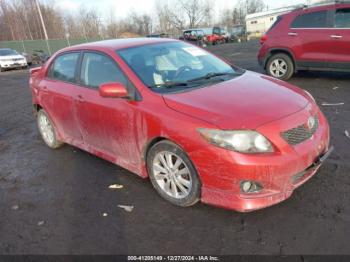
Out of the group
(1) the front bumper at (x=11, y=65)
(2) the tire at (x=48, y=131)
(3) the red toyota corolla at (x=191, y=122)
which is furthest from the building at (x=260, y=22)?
(3) the red toyota corolla at (x=191, y=122)

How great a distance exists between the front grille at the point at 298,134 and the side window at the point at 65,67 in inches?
114

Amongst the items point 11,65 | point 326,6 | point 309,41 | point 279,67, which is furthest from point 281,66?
point 11,65

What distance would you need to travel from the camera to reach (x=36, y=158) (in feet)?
17.1

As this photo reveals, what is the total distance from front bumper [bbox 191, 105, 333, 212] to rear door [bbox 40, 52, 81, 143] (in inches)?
90.0

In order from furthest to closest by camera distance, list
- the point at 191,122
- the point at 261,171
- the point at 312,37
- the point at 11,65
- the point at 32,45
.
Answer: the point at 32,45 → the point at 11,65 → the point at 312,37 → the point at 191,122 → the point at 261,171

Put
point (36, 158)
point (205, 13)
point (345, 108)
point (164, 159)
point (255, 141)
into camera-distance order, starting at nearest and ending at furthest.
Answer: point (255, 141) < point (164, 159) < point (36, 158) < point (345, 108) < point (205, 13)

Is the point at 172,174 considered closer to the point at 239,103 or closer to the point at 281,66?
the point at 239,103

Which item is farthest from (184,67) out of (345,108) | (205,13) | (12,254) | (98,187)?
(205,13)

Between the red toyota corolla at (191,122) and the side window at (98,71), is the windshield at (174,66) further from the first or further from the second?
the side window at (98,71)

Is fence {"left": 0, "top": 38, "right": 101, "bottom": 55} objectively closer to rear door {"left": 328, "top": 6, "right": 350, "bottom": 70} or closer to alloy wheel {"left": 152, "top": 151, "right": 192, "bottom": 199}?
rear door {"left": 328, "top": 6, "right": 350, "bottom": 70}

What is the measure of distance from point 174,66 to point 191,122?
1.21 meters

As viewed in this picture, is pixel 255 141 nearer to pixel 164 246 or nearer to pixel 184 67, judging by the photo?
pixel 164 246

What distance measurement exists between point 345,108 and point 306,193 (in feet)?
11.3

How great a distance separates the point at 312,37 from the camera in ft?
26.6
